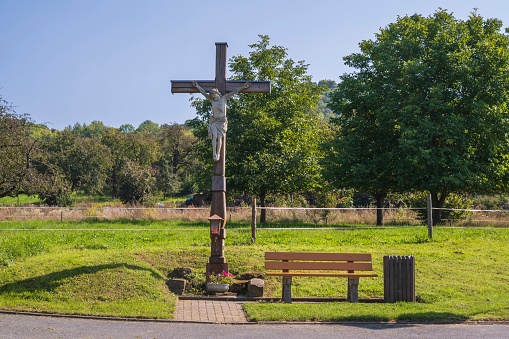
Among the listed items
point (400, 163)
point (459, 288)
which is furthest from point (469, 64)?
point (459, 288)

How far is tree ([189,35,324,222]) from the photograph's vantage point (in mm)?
28312

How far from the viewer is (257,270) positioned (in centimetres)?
1271

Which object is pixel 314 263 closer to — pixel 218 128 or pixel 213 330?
pixel 213 330

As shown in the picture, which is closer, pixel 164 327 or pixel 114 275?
pixel 164 327

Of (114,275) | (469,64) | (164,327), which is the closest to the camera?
(164,327)

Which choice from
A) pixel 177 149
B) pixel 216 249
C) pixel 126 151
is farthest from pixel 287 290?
pixel 177 149

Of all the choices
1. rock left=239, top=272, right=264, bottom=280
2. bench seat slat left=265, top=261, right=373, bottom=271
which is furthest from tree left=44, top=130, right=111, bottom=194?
bench seat slat left=265, top=261, right=373, bottom=271

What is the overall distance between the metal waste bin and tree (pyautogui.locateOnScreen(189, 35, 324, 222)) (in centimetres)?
1651

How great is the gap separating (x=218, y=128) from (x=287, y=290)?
4184mm

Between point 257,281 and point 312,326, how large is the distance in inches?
109

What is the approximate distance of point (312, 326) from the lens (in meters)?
8.72

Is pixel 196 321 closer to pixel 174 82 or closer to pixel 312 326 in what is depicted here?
pixel 312 326

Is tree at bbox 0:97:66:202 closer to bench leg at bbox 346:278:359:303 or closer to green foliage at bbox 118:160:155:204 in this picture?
green foliage at bbox 118:160:155:204

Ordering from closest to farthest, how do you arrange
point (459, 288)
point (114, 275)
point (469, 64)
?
point (114, 275) → point (459, 288) → point (469, 64)
